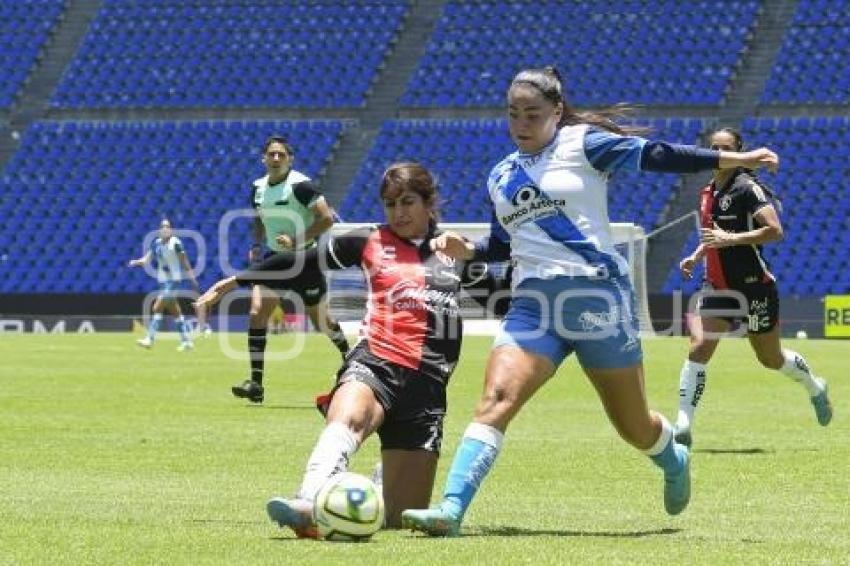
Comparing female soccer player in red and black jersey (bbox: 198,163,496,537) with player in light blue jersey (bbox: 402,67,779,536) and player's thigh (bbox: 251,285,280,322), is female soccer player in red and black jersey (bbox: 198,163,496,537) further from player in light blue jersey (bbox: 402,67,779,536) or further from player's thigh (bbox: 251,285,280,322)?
player's thigh (bbox: 251,285,280,322)

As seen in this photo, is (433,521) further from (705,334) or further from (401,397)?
(705,334)

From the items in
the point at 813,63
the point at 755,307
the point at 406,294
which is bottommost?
the point at 813,63

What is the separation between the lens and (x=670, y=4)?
1756 inches

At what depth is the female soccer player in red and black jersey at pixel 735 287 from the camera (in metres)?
13.4

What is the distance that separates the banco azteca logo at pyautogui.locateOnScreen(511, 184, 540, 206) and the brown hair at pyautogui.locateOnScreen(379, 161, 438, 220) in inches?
18.1

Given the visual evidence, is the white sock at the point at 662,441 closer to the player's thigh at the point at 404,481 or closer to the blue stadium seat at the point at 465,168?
the player's thigh at the point at 404,481

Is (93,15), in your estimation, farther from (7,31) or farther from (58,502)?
(58,502)

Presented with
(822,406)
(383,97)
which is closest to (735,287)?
(822,406)

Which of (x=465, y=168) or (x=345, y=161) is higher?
(x=465, y=168)

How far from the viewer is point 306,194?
18.1m

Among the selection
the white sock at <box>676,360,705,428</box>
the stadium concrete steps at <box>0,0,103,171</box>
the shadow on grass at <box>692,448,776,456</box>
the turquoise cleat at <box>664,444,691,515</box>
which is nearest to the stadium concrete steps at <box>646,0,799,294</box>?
the stadium concrete steps at <box>0,0,103,171</box>

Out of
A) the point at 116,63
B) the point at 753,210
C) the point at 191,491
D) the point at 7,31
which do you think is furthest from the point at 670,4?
the point at 191,491

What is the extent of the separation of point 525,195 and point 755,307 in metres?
5.84

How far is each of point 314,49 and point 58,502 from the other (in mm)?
37398
